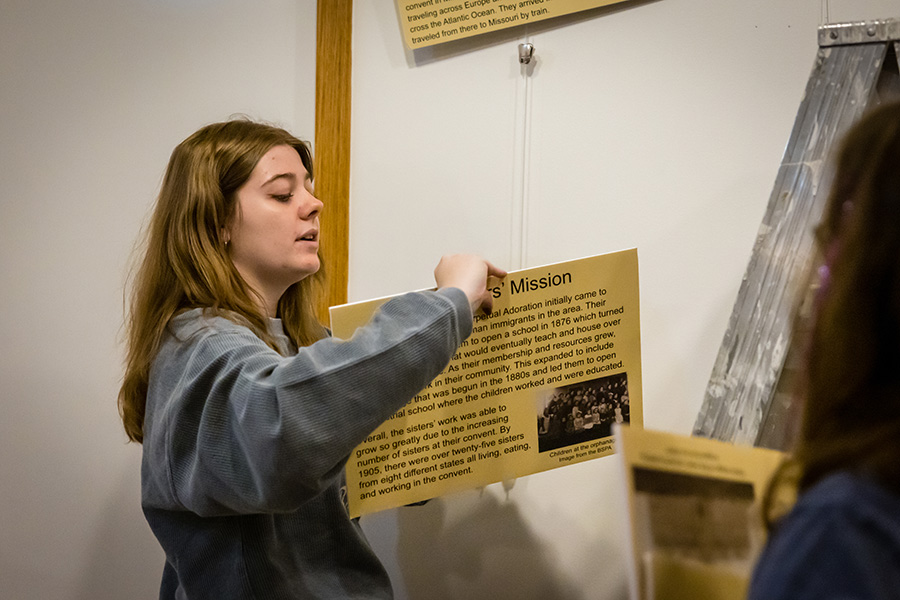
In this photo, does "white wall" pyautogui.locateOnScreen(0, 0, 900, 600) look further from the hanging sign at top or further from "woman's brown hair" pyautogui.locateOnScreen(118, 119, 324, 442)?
"woman's brown hair" pyautogui.locateOnScreen(118, 119, 324, 442)

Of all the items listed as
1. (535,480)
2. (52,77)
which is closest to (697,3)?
(535,480)

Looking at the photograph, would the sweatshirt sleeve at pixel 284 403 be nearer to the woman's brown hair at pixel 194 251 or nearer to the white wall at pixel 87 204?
the woman's brown hair at pixel 194 251

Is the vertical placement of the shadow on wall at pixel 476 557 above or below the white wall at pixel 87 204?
below

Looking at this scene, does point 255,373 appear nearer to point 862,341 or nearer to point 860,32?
point 862,341

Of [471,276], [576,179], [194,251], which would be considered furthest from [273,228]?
[576,179]

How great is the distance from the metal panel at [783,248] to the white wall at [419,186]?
176 mm

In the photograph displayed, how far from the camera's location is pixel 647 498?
595 mm

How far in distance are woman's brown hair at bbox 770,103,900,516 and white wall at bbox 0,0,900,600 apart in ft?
2.62

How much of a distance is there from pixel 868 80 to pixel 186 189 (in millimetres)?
975

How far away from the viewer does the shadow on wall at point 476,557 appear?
1.34 meters

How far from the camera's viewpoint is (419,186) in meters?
1.45

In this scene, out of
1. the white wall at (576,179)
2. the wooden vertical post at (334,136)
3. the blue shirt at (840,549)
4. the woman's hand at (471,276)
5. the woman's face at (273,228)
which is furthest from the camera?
the wooden vertical post at (334,136)

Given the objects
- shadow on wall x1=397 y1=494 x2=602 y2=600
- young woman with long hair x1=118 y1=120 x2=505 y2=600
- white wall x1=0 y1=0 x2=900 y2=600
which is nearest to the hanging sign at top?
white wall x1=0 y1=0 x2=900 y2=600

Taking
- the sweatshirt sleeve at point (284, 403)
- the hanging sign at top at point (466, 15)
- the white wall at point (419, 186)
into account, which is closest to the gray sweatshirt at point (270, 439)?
the sweatshirt sleeve at point (284, 403)
